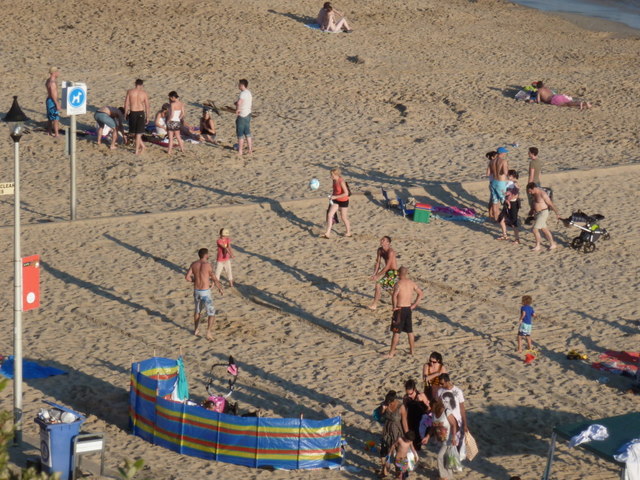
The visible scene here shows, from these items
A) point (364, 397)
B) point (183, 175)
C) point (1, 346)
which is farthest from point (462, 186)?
point (1, 346)

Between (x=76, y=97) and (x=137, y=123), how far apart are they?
3133mm

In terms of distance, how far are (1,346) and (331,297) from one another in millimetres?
4671

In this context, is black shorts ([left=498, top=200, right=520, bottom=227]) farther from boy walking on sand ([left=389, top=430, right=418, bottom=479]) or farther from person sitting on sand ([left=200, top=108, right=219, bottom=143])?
boy walking on sand ([left=389, top=430, right=418, bottom=479])

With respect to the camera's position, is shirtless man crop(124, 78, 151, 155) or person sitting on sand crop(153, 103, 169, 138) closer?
shirtless man crop(124, 78, 151, 155)

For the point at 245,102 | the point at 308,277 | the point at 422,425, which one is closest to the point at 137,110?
the point at 245,102

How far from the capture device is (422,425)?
13.4 m

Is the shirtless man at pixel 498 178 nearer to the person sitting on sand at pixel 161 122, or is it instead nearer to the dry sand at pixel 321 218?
the dry sand at pixel 321 218

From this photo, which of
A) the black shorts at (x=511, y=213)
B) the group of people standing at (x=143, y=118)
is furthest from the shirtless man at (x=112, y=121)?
the black shorts at (x=511, y=213)

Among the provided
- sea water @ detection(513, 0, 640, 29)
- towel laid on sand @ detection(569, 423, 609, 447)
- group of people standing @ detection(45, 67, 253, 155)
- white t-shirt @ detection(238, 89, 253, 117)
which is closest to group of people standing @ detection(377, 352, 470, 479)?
towel laid on sand @ detection(569, 423, 609, 447)

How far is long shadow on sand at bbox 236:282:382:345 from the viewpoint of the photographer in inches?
Answer: 639

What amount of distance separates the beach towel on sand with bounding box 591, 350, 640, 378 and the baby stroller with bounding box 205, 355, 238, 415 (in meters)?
4.68

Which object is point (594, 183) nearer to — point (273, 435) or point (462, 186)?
point (462, 186)

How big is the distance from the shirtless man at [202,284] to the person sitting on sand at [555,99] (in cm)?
1289

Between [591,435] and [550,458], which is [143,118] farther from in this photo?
[591,435]
